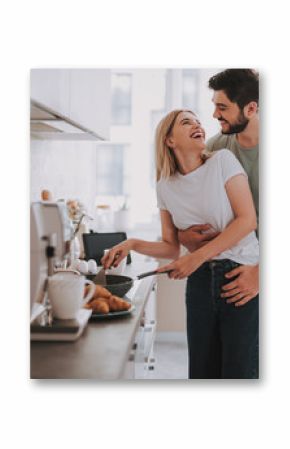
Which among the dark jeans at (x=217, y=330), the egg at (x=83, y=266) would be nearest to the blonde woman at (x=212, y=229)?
the dark jeans at (x=217, y=330)

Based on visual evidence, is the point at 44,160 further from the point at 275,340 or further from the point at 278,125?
the point at 275,340

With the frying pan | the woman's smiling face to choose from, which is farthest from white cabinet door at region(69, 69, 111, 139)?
the frying pan

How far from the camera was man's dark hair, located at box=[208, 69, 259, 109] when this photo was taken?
1921 mm

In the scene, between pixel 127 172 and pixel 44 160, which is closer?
pixel 127 172

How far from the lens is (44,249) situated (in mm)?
1809

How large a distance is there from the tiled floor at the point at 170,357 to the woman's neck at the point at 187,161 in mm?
514

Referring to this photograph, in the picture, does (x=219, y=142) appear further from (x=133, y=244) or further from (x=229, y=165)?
(x=133, y=244)

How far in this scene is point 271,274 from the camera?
1.92 m

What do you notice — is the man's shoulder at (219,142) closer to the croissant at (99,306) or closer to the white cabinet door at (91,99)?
the white cabinet door at (91,99)

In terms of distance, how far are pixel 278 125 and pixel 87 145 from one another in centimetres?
64

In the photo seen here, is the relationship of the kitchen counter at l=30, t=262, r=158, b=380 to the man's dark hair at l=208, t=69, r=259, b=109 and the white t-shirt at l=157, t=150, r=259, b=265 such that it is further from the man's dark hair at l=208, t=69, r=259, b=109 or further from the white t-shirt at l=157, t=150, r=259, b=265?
the man's dark hair at l=208, t=69, r=259, b=109

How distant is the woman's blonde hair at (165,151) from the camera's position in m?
1.95
